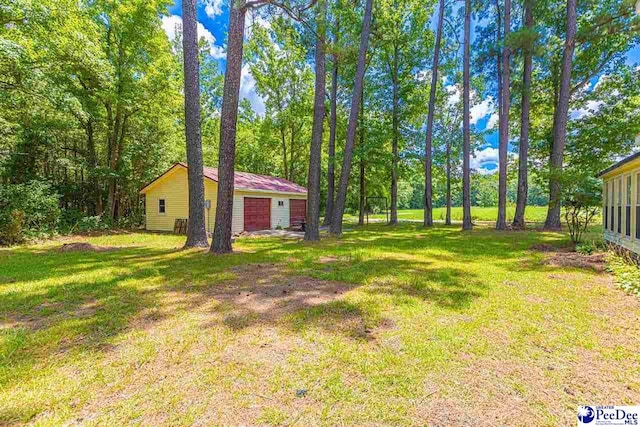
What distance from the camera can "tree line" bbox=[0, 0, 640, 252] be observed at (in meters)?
9.20

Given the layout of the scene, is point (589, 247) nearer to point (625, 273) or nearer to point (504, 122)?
point (625, 273)

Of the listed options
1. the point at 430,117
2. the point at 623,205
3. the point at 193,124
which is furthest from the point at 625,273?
the point at 430,117

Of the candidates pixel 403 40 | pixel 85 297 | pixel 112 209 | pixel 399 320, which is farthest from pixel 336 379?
pixel 403 40

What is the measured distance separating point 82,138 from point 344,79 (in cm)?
1528

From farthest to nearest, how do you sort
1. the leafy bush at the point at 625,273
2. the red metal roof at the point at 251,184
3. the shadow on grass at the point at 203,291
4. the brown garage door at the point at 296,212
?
1. the brown garage door at the point at 296,212
2. the red metal roof at the point at 251,184
3. the leafy bush at the point at 625,273
4. the shadow on grass at the point at 203,291

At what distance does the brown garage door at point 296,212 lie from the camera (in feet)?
58.2

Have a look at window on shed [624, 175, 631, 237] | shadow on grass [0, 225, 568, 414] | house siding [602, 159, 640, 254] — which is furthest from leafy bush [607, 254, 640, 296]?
shadow on grass [0, 225, 568, 414]

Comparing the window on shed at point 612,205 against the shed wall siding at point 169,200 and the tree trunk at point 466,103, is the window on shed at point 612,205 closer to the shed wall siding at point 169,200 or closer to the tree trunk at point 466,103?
the tree trunk at point 466,103

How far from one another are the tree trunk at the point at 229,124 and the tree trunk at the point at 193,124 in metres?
1.19

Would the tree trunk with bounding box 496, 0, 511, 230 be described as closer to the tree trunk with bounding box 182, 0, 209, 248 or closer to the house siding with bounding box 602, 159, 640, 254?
the house siding with bounding box 602, 159, 640, 254

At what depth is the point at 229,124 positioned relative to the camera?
7969 millimetres

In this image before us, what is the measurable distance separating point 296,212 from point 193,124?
33.0 feet

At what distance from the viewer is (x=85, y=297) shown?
4449mm

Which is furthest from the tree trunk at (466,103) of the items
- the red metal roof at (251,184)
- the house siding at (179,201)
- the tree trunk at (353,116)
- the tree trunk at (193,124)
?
the tree trunk at (193,124)
